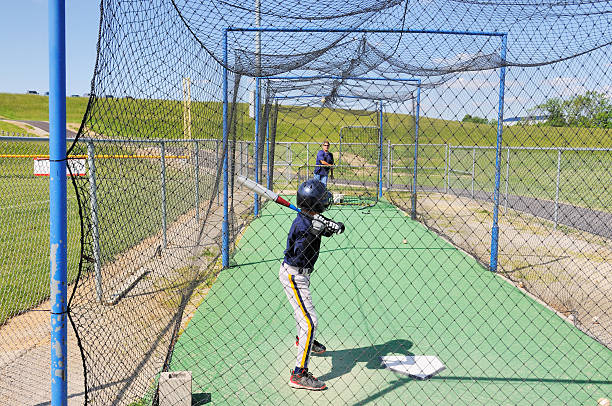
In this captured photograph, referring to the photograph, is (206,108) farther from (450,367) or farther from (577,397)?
(577,397)

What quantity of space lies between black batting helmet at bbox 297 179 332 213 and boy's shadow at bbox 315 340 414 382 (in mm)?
1261

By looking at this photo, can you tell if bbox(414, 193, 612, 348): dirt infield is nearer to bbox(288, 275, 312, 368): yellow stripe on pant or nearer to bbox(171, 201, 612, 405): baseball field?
bbox(171, 201, 612, 405): baseball field

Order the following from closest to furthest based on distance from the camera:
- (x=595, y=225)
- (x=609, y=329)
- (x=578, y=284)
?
(x=609, y=329) < (x=578, y=284) < (x=595, y=225)

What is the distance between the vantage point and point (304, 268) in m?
3.61

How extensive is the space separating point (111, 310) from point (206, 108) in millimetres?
2252

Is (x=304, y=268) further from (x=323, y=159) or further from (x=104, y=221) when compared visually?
(x=323, y=159)

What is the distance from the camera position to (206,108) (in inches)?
196

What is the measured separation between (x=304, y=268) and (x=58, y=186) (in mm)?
1953

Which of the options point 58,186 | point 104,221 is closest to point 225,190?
point 104,221

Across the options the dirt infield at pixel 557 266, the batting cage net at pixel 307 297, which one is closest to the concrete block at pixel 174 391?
the batting cage net at pixel 307 297

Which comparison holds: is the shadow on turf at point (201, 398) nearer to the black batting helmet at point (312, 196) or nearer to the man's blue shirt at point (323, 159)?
the black batting helmet at point (312, 196)

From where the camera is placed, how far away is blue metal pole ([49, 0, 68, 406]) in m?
2.01

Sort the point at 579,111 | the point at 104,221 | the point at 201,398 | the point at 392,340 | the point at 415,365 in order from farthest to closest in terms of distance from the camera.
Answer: the point at 579,111, the point at 104,221, the point at 392,340, the point at 415,365, the point at 201,398

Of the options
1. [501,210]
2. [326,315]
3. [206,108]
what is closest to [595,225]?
[501,210]
